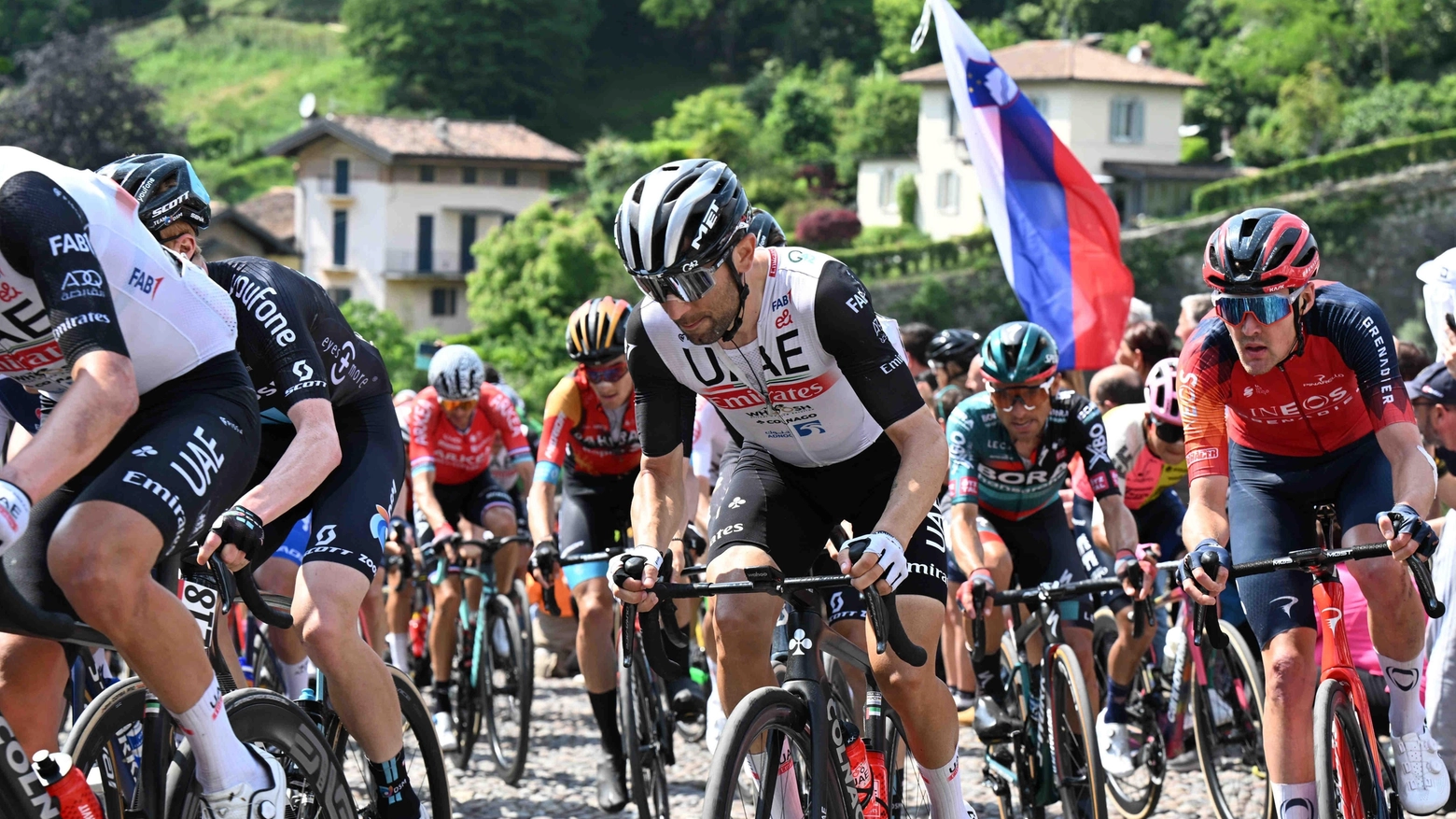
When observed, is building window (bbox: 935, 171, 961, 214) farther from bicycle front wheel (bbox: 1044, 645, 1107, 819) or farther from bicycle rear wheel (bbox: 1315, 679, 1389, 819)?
bicycle rear wheel (bbox: 1315, 679, 1389, 819)

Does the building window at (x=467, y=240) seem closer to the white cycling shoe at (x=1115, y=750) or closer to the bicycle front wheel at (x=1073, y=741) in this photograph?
the white cycling shoe at (x=1115, y=750)

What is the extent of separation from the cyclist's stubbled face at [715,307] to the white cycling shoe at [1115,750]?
3.75 m

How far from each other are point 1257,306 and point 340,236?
73.1 metres

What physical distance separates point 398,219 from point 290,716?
2810 inches

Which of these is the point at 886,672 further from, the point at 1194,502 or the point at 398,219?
the point at 398,219

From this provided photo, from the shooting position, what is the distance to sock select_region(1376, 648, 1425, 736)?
556 cm

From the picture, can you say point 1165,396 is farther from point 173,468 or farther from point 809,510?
point 173,468

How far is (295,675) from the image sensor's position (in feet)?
21.4

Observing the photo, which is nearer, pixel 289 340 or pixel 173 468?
pixel 173 468

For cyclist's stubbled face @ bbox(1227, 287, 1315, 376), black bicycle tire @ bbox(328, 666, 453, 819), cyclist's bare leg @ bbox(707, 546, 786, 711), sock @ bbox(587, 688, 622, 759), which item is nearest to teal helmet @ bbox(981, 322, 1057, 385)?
cyclist's stubbled face @ bbox(1227, 287, 1315, 376)

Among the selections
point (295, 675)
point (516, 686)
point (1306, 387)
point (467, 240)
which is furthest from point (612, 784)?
point (467, 240)

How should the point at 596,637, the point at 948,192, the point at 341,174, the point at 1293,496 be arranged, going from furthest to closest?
the point at 341,174 → the point at 948,192 → the point at 596,637 → the point at 1293,496

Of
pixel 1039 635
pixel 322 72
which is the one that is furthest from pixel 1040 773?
pixel 322 72

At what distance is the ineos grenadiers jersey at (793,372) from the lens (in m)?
4.74
